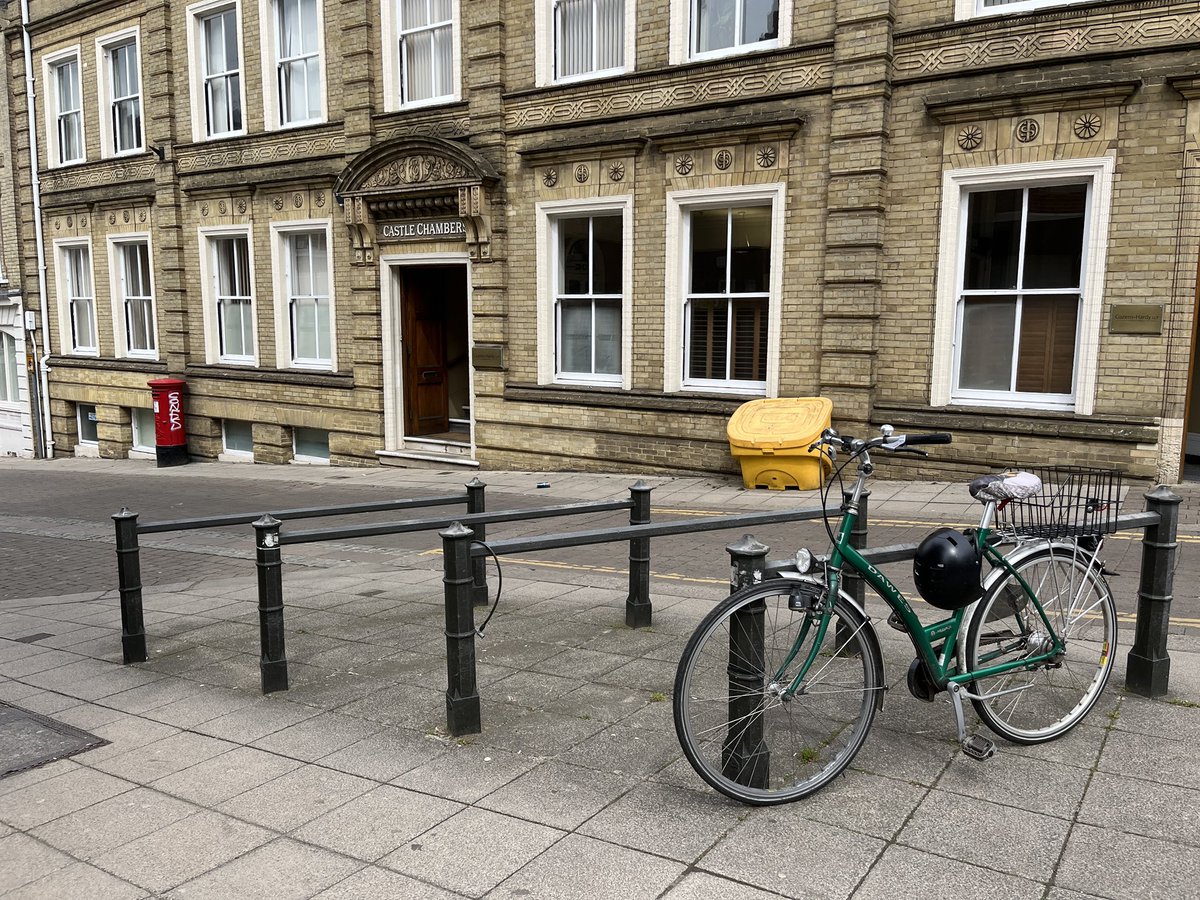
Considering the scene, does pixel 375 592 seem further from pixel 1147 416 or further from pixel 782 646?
pixel 1147 416

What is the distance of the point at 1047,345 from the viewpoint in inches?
425

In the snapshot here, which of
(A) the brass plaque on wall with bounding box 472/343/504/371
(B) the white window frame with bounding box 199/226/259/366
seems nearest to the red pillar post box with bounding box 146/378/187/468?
(B) the white window frame with bounding box 199/226/259/366

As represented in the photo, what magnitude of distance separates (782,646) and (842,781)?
2.21ft

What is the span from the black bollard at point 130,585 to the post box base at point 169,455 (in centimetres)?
1448

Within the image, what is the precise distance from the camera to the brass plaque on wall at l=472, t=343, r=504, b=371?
14.7 m

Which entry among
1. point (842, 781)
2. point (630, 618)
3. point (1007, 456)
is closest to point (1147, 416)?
point (1007, 456)

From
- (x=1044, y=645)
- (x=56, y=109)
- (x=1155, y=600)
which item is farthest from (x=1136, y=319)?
(x=56, y=109)

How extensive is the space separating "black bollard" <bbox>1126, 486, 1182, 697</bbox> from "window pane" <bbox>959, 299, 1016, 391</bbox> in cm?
675

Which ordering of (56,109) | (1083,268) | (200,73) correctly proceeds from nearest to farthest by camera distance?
(1083,268), (200,73), (56,109)

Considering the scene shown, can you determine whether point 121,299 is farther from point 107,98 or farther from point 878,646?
point 878,646

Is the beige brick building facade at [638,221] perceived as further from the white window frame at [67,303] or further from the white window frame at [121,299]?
the white window frame at [67,303]

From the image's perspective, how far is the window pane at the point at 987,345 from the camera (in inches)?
433

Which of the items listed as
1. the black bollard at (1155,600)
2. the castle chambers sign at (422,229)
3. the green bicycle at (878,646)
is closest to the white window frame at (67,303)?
the castle chambers sign at (422,229)

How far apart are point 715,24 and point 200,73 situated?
11025mm
